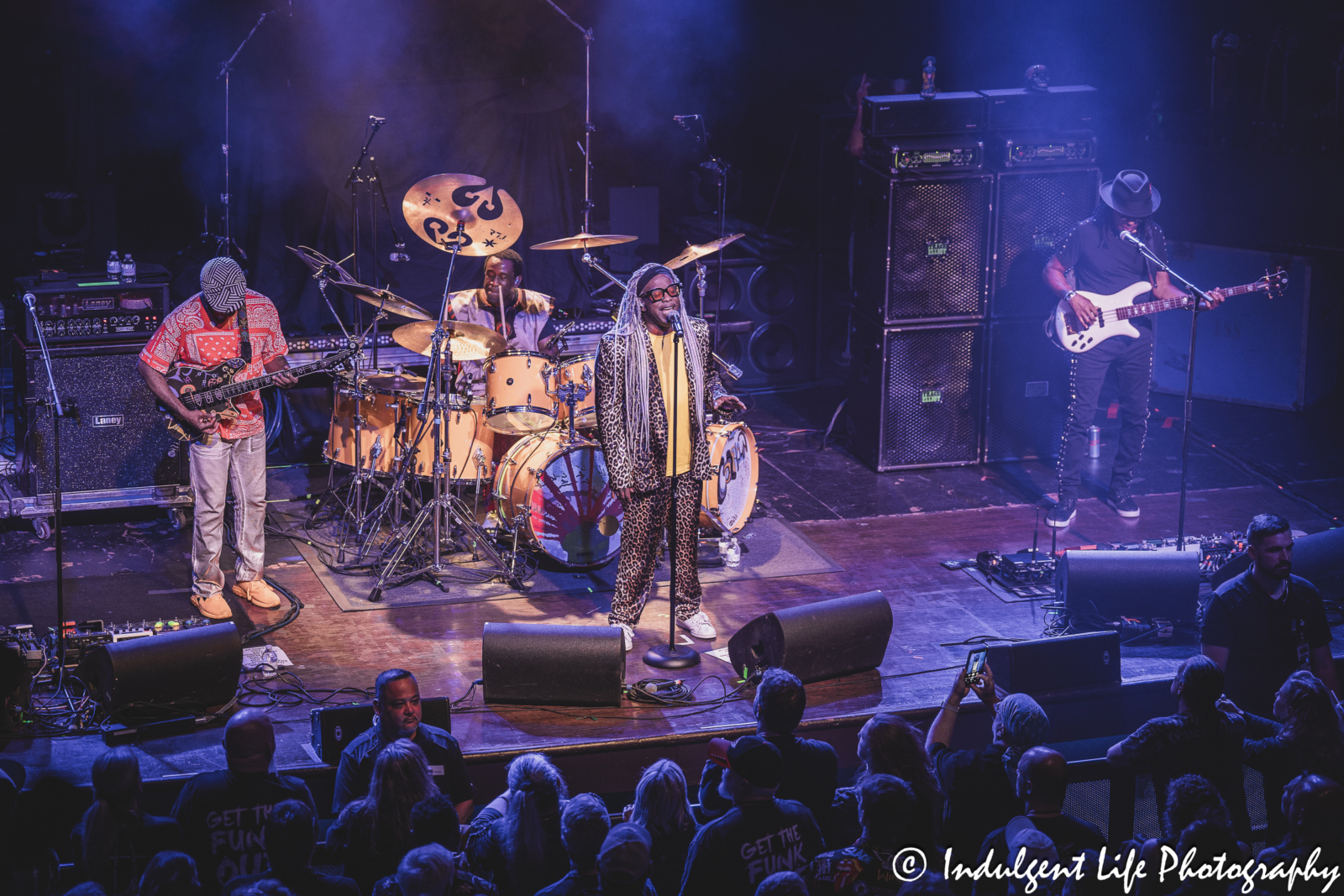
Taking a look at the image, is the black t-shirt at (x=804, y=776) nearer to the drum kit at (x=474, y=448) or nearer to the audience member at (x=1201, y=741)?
the audience member at (x=1201, y=741)

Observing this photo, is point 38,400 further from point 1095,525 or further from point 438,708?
point 1095,525

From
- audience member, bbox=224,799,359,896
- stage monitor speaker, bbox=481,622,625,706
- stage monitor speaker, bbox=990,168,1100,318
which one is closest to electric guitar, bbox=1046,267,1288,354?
stage monitor speaker, bbox=990,168,1100,318

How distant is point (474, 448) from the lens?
9.70 metres

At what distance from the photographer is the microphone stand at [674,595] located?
300 inches

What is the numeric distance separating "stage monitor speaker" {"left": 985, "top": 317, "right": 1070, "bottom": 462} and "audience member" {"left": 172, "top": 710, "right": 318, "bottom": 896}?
7615 mm

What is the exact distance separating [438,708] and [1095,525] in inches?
214

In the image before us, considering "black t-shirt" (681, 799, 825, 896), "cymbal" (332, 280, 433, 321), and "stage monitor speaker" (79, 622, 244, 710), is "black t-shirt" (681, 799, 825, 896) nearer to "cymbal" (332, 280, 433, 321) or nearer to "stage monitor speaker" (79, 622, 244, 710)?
"stage monitor speaker" (79, 622, 244, 710)

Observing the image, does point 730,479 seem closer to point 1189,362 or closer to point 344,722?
point 1189,362

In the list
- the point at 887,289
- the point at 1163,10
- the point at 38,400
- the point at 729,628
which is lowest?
the point at 729,628

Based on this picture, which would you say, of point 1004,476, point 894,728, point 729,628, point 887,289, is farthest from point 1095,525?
point 894,728

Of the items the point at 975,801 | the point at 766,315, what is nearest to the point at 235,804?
the point at 975,801

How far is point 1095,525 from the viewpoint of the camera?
10250 millimetres

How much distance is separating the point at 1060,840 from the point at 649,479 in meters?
3.37

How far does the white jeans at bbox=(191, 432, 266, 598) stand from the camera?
840cm
